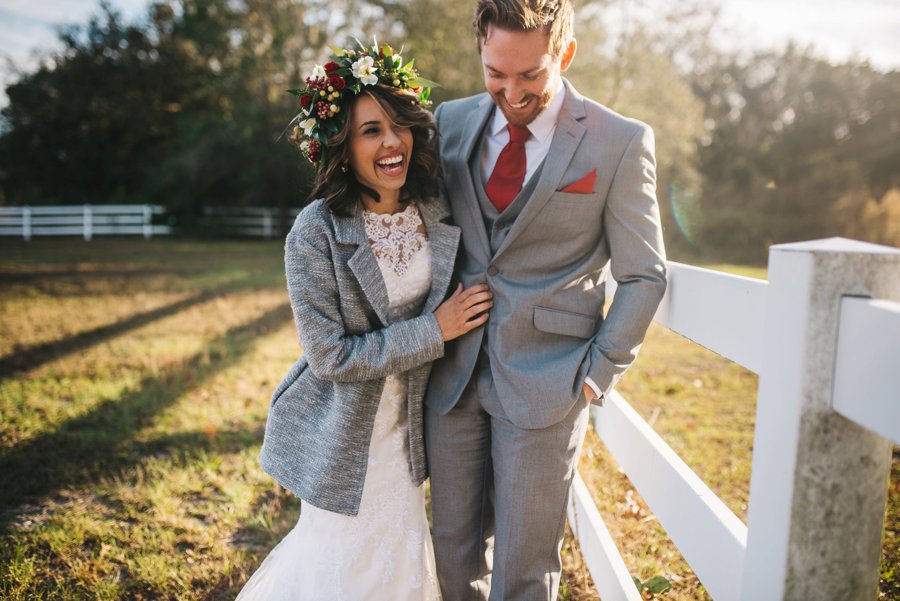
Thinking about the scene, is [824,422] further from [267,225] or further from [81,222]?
[81,222]

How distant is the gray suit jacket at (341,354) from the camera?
2.30 m

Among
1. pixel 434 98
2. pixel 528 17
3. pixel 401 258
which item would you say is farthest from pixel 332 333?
pixel 434 98

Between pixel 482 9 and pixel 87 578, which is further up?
pixel 482 9

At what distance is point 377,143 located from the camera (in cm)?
241

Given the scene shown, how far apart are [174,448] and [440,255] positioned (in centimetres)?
304

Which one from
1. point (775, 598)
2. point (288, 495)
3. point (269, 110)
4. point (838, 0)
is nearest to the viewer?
point (775, 598)

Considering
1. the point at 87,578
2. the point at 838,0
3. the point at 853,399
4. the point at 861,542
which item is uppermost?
the point at 838,0

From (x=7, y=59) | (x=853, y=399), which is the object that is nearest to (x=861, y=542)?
(x=853, y=399)

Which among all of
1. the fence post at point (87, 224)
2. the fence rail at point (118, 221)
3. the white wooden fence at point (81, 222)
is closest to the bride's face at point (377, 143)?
the fence rail at point (118, 221)

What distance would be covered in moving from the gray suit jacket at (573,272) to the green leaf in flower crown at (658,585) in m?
0.95

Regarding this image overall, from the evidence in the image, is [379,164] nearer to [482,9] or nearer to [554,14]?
[482,9]

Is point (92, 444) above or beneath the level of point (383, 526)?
beneath

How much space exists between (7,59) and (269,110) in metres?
11.6

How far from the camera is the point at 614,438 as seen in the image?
288 centimetres
